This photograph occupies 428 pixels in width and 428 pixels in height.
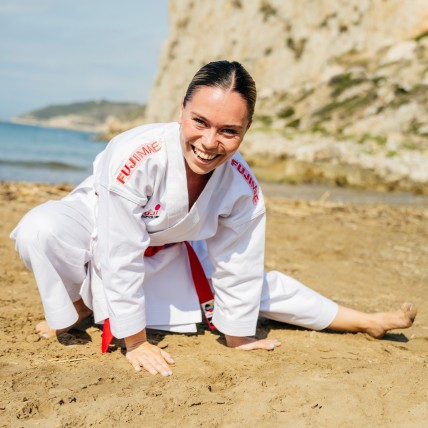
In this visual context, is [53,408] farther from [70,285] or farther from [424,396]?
[424,396]

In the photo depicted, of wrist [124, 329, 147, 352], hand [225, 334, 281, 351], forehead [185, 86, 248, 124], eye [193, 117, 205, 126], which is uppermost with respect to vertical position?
forehead [185, 86, 248, 124]

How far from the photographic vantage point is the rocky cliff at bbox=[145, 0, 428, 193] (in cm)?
1072

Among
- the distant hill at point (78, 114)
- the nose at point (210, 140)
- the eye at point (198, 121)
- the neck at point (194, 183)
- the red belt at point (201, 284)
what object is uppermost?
the eye at point (198, 121)

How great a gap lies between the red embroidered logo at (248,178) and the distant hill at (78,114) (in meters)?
101

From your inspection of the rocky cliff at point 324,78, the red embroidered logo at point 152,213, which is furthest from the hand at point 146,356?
the rocky cliff at point 324,78

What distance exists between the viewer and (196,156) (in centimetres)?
199

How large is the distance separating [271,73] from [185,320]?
74.3 ft

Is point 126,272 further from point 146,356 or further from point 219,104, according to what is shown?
point 219,104

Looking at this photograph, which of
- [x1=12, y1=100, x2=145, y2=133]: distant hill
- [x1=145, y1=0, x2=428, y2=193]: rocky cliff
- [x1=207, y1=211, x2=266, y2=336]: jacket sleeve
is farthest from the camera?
[x1=12, y1=100, x2=145, y2=133]: distant hill

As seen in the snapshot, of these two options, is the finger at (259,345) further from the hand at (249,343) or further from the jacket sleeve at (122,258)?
the jacket sleeve at (122,258)

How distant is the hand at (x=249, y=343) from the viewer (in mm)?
2297

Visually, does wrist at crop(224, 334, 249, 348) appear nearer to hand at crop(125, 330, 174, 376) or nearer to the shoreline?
hand at crop(125, 330, 174, 376)

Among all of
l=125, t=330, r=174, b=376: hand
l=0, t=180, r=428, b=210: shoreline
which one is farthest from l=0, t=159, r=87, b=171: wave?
l=125, t=330, r=174, b=376: hand

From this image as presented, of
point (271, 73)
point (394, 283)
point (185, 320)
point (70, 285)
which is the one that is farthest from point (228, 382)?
point (271, 73)
